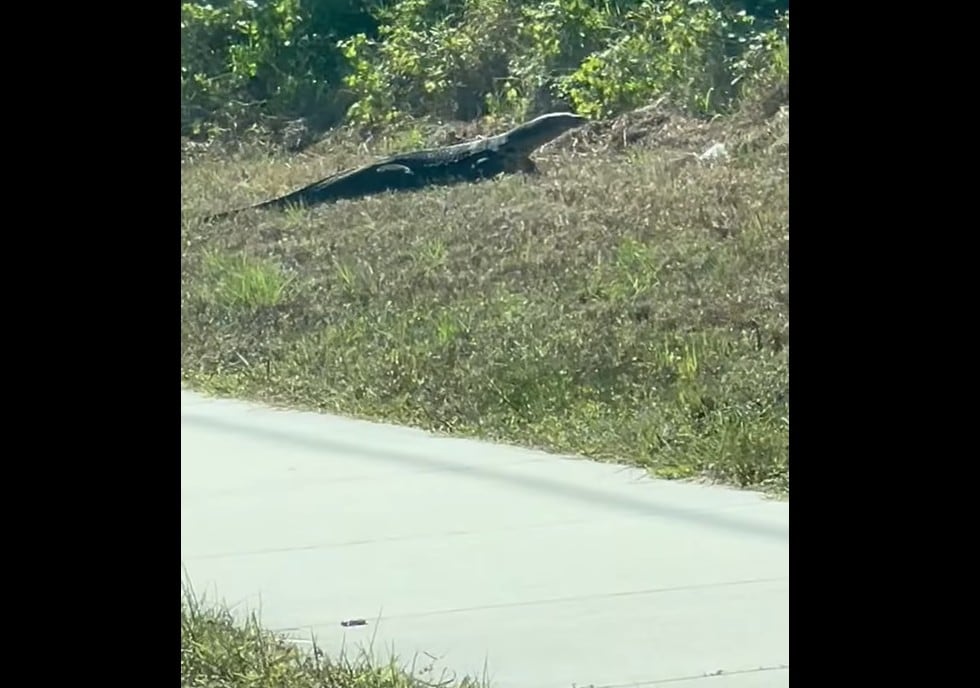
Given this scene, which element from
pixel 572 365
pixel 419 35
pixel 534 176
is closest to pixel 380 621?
pixel 572 365

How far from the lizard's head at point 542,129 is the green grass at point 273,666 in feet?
32.7

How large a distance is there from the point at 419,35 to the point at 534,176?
5233 millimetres

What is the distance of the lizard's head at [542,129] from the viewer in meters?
14.4

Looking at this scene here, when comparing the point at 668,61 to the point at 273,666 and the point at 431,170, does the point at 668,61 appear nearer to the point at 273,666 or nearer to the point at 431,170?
the point at 431,170

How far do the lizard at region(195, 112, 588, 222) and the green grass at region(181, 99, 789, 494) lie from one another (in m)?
0.27

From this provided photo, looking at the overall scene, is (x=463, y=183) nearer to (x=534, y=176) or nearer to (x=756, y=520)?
(x=534, y=176)

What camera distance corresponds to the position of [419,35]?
1838cm

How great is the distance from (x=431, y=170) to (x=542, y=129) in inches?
42.5
